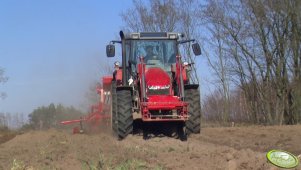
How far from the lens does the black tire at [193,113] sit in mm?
11750

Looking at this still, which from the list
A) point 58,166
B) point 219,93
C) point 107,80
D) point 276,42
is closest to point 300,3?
point 276,42

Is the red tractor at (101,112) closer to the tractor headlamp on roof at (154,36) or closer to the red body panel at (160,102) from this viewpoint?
the tractor headlamp on roof at (154,36)

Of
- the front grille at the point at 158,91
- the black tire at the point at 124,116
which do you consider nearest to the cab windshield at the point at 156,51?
the front grille at the point at 158,91

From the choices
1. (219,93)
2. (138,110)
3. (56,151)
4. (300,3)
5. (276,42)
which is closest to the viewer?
(56,151)

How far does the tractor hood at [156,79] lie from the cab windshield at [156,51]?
66 cm

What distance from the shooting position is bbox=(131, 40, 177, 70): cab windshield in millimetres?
12641

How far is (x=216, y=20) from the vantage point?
1112 inches

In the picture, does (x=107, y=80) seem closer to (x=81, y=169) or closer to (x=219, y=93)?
(x=81, y=169)

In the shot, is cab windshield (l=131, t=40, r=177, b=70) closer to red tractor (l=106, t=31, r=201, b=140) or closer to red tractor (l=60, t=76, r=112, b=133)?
red tractor (l=106, t=31, r=201, b=140)

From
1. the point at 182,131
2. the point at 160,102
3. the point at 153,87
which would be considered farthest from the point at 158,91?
the point at 182,131

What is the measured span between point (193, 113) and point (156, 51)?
6.98 ft

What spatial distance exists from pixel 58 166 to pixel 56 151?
7.44ft

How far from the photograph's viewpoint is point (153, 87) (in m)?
11.7

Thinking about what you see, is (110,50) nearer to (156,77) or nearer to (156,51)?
(156,51)
